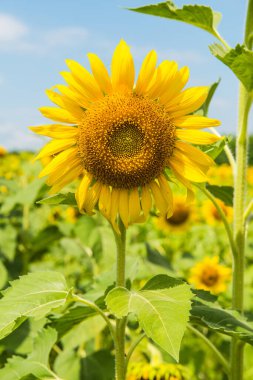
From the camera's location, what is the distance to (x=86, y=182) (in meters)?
1.28

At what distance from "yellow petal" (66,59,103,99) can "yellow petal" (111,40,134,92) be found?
0.14 feet

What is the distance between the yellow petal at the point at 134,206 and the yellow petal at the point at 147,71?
0.74 feet

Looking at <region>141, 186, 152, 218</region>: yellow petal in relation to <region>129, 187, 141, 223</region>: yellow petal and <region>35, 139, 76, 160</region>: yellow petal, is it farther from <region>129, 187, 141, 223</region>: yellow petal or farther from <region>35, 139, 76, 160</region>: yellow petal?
<region>35, 139, 76, 160</region>: yellow petal

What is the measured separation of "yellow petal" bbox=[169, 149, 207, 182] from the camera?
1.26 metres

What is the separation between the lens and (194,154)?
126cm

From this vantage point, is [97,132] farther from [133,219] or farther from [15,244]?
[15,244]

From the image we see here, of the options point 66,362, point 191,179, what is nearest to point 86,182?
point 191,179

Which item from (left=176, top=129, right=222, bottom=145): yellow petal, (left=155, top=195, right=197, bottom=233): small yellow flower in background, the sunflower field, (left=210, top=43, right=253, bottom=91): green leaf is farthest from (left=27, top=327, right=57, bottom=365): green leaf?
(left=155, top=195, right=197, bottom=233): small yellow flower in background

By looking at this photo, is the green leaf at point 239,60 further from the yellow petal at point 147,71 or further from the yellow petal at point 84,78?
the yellow petal at point 84,78

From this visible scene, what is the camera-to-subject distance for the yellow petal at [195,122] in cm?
124

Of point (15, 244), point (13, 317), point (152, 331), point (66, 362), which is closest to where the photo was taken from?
point (152, 331)

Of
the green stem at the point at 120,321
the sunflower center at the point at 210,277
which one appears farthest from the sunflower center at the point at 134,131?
the sunflower center at the point at 210,277

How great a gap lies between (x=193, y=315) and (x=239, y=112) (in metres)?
0.54

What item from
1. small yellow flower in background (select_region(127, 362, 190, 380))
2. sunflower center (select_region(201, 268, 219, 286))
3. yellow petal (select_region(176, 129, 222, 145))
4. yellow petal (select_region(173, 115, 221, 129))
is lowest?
sunflower center (select_region(201, 268, 219, 286))
